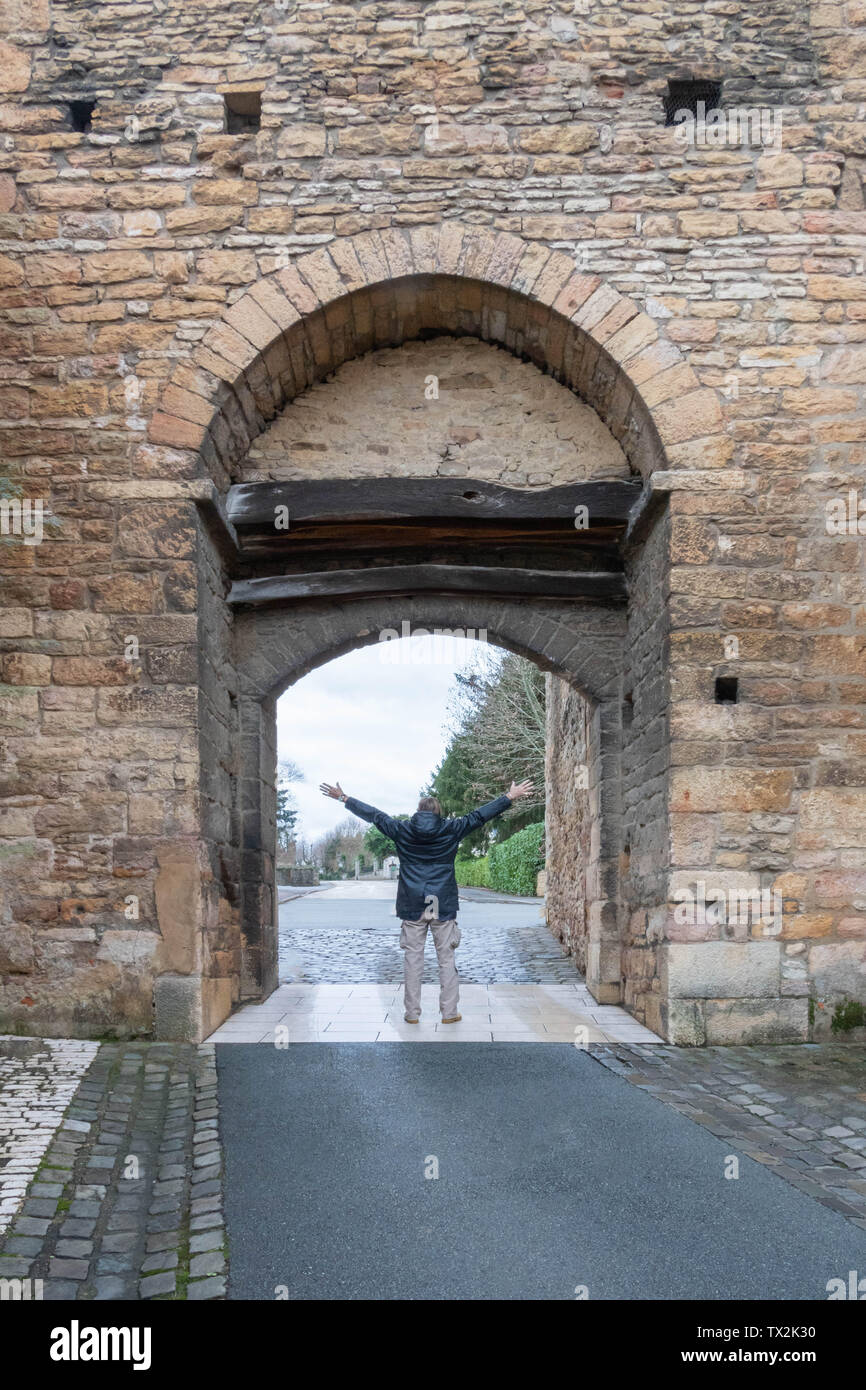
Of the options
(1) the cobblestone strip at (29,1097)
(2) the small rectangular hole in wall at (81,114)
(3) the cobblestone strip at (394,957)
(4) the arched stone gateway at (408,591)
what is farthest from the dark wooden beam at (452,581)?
(3) the cobblestone strip at (394,957)

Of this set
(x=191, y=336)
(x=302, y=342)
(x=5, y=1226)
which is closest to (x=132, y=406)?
(x=191, y=336)

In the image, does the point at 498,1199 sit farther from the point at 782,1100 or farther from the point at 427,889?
the point at 427,889

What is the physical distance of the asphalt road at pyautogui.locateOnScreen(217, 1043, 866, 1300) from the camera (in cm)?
246

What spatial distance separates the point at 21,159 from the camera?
227 inches

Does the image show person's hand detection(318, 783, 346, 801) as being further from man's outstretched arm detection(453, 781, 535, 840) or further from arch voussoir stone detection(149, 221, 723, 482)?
arch voussoir stone detection(149, 221, 723, 482)

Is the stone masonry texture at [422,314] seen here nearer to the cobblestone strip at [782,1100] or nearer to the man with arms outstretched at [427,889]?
Answer: the cobblestone strip at [782,1100]

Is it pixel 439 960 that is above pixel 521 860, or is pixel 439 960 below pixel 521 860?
above

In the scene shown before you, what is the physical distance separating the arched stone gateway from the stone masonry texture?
25 millimetres

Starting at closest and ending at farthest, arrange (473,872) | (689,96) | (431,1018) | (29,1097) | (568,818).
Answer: (29,1097) < (689,96) < (431,1018) < (568,818) < (473,872)

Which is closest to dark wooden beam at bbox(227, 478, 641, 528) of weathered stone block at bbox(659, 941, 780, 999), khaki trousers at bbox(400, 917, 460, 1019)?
khaki trousers at bbox(400, 917, 460, 1019)

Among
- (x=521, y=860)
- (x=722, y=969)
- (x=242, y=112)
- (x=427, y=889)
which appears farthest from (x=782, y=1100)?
(x=521, y=860)

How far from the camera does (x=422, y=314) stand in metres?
6.22

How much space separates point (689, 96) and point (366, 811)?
491 centimetres

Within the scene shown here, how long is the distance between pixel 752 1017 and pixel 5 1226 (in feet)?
12.6
